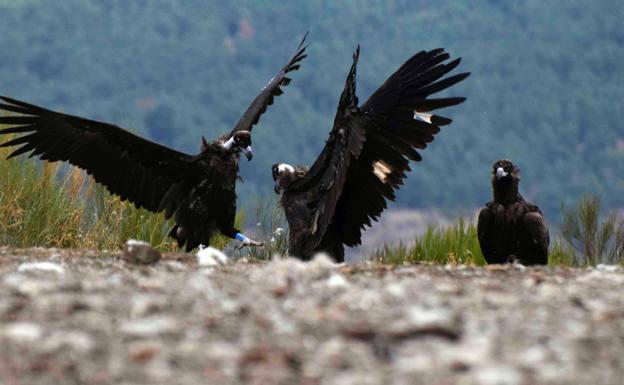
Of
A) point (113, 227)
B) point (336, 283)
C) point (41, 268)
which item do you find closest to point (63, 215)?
point (113, 227)

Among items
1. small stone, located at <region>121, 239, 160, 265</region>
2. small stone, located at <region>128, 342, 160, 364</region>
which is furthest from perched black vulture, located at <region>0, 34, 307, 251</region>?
small stone, located at <region>128, 342, 160, 364</region>

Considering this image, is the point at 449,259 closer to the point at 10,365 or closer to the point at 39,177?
the point at 39,177

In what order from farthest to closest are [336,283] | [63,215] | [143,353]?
[63,215]
[336,283]
[143,353]

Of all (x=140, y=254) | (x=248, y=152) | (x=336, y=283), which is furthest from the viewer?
(x=248, y=152)

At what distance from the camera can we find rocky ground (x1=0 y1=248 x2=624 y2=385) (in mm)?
3490

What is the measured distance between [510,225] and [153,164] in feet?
10.1

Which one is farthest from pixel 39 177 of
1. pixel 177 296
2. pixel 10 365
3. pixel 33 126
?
pixel 10 365

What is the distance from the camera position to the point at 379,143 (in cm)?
791

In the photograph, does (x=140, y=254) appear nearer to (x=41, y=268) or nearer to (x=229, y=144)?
(x=41, y=268)

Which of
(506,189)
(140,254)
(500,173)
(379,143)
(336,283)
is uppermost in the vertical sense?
(379,143)

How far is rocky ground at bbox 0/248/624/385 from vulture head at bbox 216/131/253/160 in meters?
3.16

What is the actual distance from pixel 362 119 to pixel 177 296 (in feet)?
10.7

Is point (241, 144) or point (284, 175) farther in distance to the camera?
point (241, 144)

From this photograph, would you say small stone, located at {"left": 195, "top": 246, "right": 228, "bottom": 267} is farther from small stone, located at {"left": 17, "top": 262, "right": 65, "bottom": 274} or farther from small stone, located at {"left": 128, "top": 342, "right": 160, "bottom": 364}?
small stone, located at {"left": 128, "top": 342, "right": 160, "bottom": 364}
